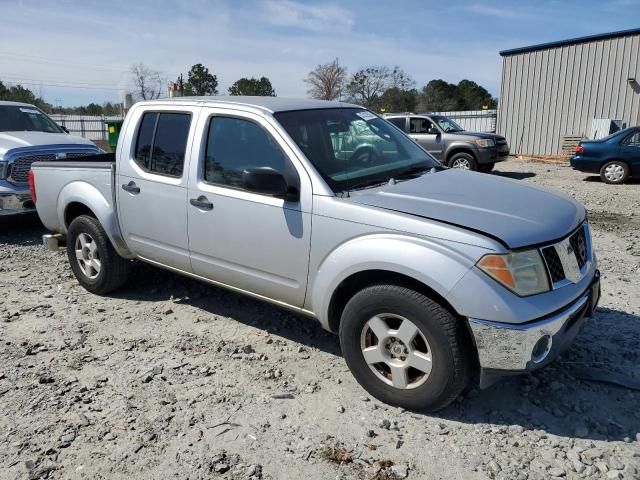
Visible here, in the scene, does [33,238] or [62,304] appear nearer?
[62,304]

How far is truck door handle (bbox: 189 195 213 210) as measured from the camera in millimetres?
3902

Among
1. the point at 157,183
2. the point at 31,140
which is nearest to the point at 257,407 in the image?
the point at 157,183

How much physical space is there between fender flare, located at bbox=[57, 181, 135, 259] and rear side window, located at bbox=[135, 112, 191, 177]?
0.60 meters

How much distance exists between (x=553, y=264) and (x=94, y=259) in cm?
412

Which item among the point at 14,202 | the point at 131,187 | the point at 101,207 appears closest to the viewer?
the point at 131,187

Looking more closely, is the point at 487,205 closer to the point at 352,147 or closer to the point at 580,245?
the point at 580,245

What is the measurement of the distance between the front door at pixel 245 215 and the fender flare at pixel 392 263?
20 cm

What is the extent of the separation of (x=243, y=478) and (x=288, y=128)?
7.32ft

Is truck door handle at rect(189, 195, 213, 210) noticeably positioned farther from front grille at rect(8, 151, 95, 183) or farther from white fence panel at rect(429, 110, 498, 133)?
white fence panel at rect(429, 110, 498, 133)

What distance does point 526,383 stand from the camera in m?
3.50

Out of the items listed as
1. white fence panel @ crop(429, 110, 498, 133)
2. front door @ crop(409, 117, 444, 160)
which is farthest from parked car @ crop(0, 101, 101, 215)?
white fence panel @ crop(429, 110, 498, 133)

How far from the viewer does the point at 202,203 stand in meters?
3.94

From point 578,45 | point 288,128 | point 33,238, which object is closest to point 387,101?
point 578,45

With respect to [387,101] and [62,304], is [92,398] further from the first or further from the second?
[387,101]
